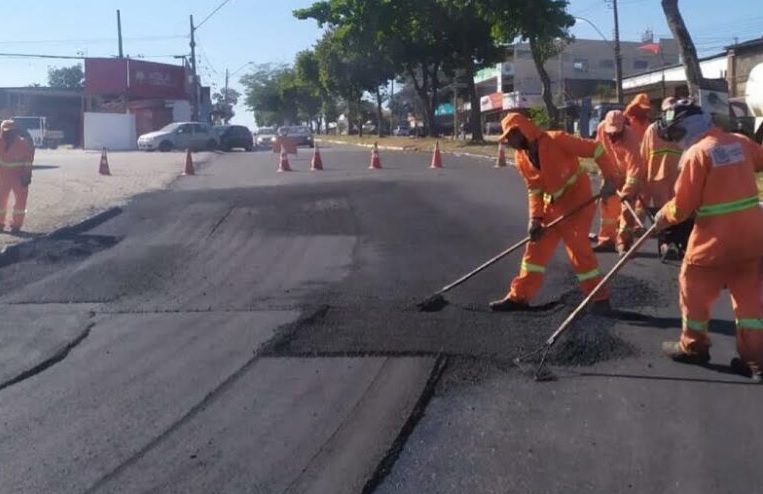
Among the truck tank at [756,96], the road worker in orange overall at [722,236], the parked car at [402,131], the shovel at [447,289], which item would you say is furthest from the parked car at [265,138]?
the road worker in orange overall at [722,236]

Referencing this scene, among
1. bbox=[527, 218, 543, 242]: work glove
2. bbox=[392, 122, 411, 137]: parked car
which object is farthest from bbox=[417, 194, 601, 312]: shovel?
bbox=[392, 122, 411, 137]: parked car

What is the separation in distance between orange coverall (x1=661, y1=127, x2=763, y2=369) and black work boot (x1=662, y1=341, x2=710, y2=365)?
149 mm

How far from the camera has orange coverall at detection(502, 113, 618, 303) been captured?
7.75m

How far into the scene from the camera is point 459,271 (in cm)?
1001

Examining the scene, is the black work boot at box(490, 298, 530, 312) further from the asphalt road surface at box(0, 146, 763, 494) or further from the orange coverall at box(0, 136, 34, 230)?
the orange coverall at box(0, 136, 34, 230)

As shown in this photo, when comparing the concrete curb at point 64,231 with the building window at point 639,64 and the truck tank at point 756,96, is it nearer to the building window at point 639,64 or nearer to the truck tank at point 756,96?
the truck tank at point 756,96

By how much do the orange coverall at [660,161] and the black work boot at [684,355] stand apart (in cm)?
370

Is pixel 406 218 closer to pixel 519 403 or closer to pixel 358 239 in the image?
pixel 358 239

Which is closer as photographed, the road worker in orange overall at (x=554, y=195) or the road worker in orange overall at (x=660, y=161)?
the road worker in orange overall at (x=554, y=195)

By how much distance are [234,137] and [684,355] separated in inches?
1550

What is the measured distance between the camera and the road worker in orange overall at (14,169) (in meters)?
13.7

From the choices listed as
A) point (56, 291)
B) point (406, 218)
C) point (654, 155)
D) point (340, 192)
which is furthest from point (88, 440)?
point (340, 192)

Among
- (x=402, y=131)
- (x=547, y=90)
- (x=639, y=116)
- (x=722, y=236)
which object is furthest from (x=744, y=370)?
(x=402, y=131)

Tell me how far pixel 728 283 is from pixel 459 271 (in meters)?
4.00
